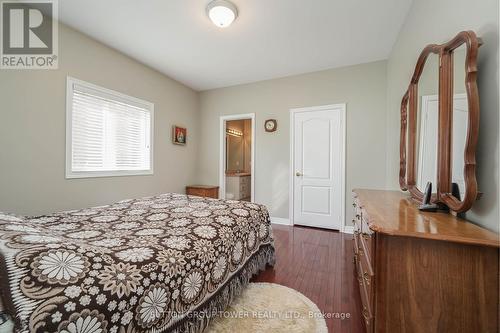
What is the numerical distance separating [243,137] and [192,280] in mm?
6090

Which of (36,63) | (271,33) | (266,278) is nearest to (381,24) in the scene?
(271,33)

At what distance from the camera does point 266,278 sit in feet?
6.56

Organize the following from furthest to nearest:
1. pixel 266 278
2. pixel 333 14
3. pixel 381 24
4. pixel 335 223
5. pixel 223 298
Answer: pixel 335 223 < pixel 381 24 < pixel 333 14 < pixel 266 278 < pixel 223 298

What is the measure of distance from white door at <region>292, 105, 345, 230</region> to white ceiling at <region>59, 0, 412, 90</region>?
2.90 ft

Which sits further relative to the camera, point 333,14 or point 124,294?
point 333,14

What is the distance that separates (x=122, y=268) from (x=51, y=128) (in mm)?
2398

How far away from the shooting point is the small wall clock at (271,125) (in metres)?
3.89

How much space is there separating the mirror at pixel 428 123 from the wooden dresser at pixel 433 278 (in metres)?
0.61

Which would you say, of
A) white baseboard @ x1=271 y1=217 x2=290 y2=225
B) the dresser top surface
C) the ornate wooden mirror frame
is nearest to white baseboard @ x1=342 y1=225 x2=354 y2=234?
white baseboard @ x1=271 y1=217 x2=290 y2=225

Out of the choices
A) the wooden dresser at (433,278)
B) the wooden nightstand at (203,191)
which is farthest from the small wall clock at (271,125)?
the wooden dresser at (433,278)

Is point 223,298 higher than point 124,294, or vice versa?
point 124,294

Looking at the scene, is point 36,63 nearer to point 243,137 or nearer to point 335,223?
point 335,223

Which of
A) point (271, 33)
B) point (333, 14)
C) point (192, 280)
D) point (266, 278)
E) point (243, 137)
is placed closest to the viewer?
point (192, 280)

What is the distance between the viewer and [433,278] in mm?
869
